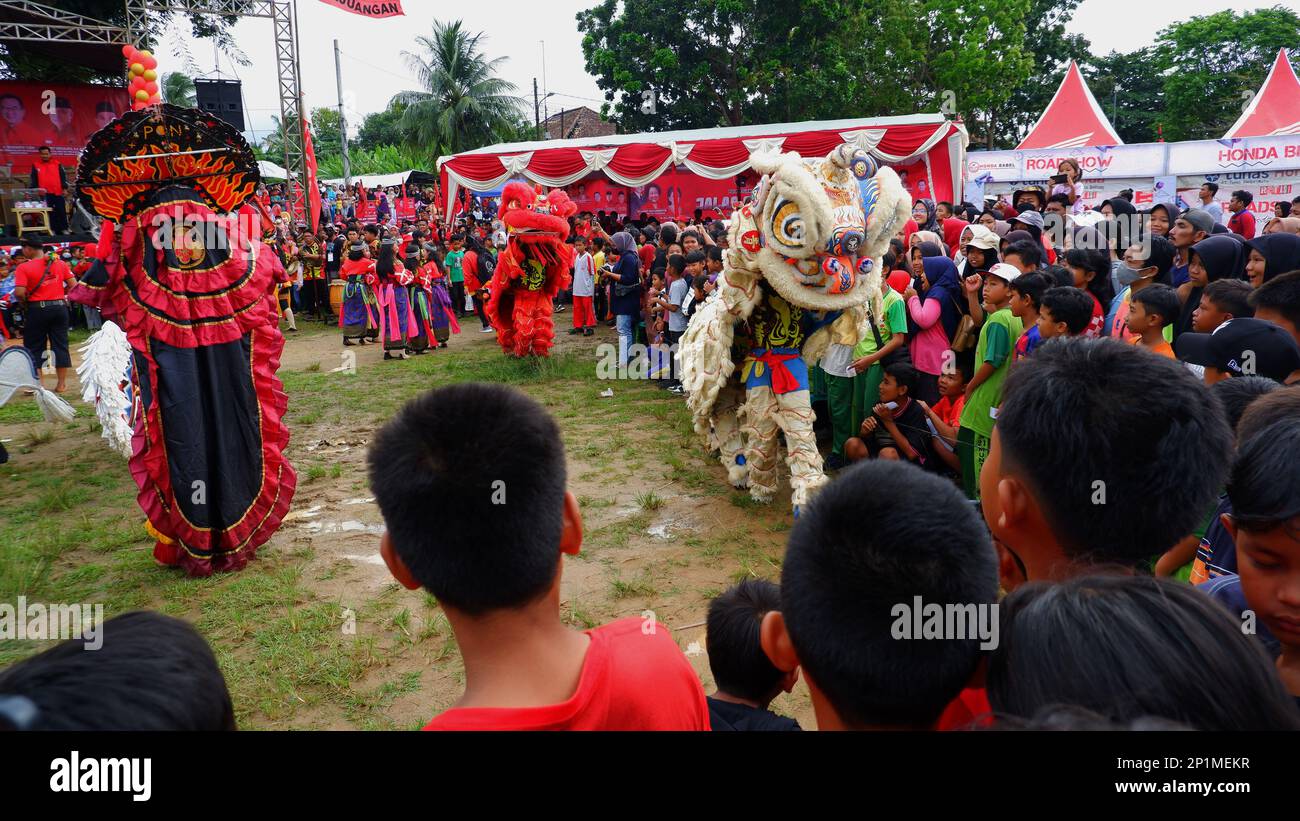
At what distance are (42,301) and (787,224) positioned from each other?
859 centimetres

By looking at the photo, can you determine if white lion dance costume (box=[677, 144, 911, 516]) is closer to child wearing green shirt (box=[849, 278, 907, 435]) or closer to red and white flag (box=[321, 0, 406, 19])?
child wearing green shirt (box=[849, 278, 907, 435])

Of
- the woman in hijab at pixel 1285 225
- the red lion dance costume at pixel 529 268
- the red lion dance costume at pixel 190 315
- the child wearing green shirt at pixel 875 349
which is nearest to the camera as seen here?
the red lion dance costume at pixel 190 315

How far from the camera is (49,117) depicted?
58.7 ft

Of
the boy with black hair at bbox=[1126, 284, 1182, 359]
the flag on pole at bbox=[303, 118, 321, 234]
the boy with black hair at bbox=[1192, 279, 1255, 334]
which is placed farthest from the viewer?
the flag on pole at bbox=[303, 118, 321, 234]

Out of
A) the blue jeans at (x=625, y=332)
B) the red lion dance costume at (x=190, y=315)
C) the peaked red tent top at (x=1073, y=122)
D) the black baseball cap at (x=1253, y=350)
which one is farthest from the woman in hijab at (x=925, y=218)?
the peaked red tent top at (x=1073, y=122)

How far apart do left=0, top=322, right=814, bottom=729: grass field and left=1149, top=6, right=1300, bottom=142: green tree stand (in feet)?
94.6

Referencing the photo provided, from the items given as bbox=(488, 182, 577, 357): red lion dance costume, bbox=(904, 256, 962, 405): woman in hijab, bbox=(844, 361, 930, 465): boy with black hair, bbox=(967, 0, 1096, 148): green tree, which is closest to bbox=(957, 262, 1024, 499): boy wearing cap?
bbox=(844, 361, 930, 465): boy with black hair

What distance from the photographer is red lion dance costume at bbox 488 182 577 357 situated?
335 inches

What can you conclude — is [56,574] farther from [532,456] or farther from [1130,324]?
[1130,324]

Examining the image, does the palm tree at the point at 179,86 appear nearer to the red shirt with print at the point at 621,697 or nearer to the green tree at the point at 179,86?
the green tree at the point at 179,86

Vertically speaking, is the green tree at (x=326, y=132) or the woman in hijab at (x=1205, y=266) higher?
the green tree at (x=326, y=132)

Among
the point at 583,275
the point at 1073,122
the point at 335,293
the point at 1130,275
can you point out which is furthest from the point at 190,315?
the point at 1073,122

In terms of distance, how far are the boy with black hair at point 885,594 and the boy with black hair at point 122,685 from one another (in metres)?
0.80

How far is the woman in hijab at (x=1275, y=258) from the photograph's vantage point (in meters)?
4.07
